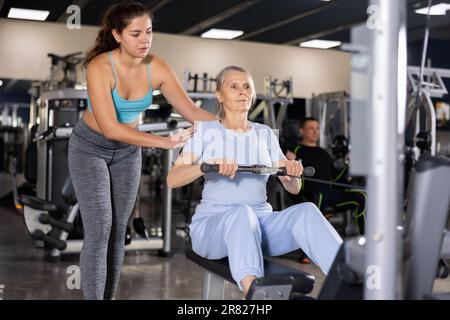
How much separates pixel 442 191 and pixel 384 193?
0.31 meters

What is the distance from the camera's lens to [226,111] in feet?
6.18

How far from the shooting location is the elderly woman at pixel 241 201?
5.26 feet

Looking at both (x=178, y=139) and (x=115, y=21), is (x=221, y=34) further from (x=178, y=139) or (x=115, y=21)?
(x=178, y=139)

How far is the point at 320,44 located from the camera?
966 centimetres

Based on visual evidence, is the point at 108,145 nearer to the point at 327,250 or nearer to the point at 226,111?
the point at 226,111

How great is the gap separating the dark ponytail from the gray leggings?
0.24 meters

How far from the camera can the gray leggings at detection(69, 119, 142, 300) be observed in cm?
195

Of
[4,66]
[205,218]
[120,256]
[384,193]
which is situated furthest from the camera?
[4,66]

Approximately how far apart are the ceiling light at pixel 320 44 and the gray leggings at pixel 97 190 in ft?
25.5

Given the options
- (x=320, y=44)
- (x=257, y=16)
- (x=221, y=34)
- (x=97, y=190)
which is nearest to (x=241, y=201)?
(x=97, y=190)

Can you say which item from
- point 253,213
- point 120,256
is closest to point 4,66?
point 120,256

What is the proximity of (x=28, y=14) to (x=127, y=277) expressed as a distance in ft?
17.1

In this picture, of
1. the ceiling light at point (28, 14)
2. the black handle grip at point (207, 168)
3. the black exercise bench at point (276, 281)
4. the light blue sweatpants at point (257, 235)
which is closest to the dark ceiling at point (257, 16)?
the ceiling light at point (28, 14)

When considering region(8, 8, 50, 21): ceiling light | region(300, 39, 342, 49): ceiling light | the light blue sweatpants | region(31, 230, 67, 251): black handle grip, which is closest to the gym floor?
region(31, 230, 67, 251): black handle grip
